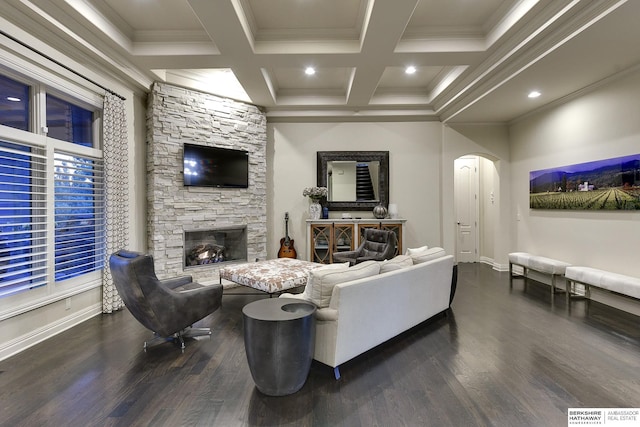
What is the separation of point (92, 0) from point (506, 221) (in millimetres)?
7116

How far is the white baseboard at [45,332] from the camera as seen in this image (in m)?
2.77

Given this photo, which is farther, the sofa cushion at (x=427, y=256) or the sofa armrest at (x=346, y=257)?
the sofa armrest at (x=346, y=257)

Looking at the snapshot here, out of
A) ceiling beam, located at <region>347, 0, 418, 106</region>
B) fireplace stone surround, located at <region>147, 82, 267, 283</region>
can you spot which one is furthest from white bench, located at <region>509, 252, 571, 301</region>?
fireplace stone surround, located at <region>147, 82, 267, 283</region>

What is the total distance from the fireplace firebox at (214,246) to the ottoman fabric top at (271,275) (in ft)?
3.81

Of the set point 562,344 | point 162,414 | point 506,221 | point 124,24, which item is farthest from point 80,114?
point 506,221

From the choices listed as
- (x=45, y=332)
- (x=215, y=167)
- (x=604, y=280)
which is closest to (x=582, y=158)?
(x=604, y=280)

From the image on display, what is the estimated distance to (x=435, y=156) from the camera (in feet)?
20.6

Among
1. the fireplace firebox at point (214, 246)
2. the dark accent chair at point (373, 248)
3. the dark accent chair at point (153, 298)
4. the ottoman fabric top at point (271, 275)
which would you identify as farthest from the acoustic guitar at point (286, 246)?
the dark accent chair at point (153, 298)

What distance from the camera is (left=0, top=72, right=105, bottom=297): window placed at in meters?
2.83

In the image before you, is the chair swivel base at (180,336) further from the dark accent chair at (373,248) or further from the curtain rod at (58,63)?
the curtain rod at (58,63)

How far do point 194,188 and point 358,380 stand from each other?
3794mm

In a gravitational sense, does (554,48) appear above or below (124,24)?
below

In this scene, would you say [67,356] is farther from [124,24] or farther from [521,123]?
[521,123]

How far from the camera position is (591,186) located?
4.30 m
